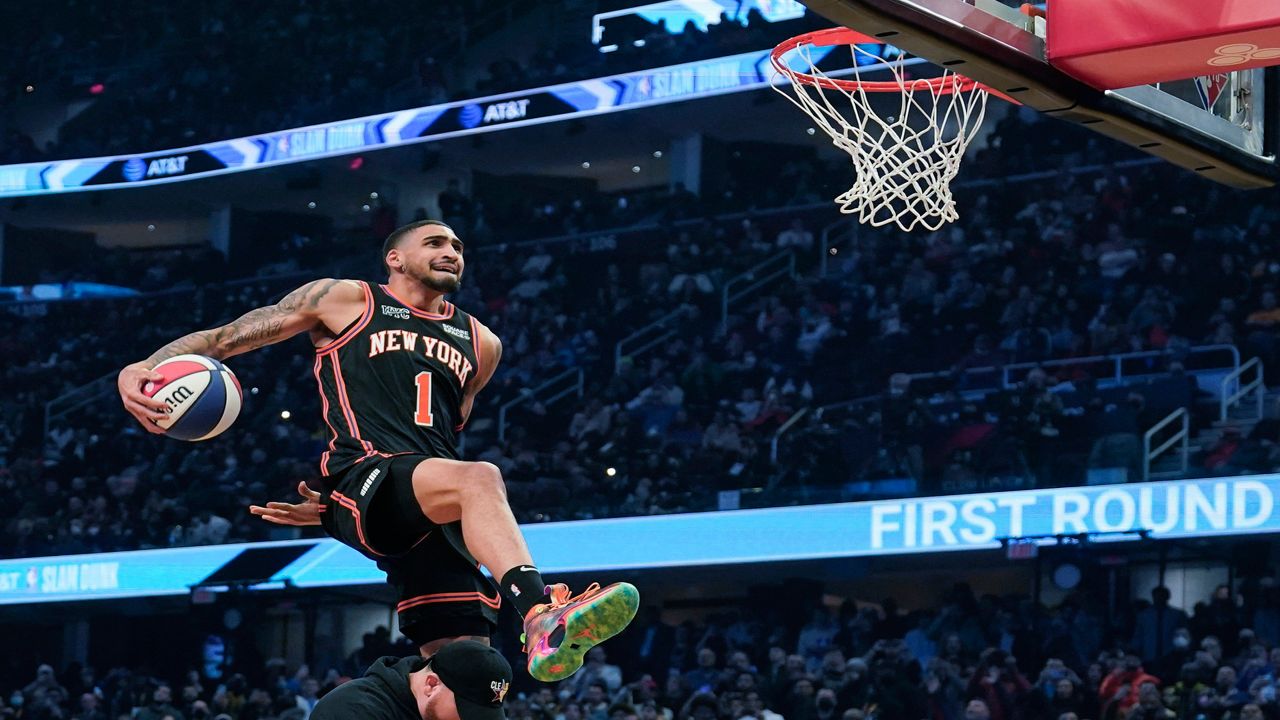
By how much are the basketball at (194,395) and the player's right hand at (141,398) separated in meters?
0.02

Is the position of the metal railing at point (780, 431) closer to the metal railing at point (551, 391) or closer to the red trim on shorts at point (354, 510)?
the metal railing at point (551, 391)

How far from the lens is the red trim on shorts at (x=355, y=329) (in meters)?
6.02

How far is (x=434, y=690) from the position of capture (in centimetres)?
560

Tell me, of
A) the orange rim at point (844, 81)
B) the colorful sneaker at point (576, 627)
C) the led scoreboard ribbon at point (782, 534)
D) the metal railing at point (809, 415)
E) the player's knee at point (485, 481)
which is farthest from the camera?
the metal railing at point (809, 415)

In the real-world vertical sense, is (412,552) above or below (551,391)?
below

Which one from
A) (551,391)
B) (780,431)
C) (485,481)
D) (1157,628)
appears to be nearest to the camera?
(485,481)

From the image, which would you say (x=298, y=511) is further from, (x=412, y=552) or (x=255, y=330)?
(x=255, y=330)

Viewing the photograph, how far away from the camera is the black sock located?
5.22 m

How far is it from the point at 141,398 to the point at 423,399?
97 cm

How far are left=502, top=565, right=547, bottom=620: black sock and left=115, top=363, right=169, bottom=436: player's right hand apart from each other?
1.24 metres

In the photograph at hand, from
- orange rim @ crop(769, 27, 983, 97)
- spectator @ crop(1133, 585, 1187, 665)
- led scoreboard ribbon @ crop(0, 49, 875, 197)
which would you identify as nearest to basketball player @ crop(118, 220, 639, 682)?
orange rim @ crop(769, 27, 983, 97)

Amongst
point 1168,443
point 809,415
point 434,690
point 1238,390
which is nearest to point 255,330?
point 434,690

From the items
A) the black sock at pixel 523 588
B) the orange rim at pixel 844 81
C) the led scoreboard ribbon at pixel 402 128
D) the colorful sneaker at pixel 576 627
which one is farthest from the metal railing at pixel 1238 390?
the colorful sneaker at pixel 576 627

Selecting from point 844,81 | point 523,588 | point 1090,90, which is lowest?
point 523,588
